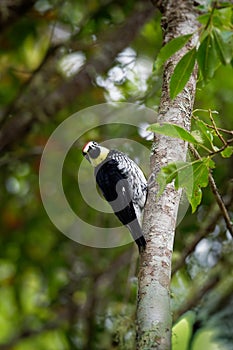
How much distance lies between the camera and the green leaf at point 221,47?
4.77 ft

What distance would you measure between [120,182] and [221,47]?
33.6 inches

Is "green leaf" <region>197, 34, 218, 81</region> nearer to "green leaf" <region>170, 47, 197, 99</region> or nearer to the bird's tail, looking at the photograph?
"green leaf" <region>170, 47, 197, 99</region>

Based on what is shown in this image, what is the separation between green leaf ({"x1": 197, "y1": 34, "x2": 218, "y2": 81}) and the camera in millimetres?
1465

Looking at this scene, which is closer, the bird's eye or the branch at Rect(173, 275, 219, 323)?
the branch at Rect(173, 275, 219, 323)

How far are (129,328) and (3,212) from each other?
1.29 metres

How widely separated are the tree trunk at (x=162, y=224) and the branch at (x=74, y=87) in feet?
3.42

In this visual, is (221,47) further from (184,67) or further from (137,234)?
(137,234)

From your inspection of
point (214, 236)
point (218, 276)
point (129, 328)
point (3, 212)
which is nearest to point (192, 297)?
point (218, 276)

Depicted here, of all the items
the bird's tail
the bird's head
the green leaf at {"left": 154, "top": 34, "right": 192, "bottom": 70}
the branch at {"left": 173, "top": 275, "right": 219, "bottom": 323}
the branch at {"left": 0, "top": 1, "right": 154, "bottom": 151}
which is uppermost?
the branch at {"left": 0, "top": 1, "right": 154, "bottom": 151}

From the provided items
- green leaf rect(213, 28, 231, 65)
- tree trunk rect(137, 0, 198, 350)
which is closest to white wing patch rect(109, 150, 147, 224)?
tree trunk rect(137, 0, 198, 350)

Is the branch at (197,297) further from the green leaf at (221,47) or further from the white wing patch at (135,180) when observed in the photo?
the green leaf at (221,47)

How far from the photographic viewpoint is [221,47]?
4.78 feet

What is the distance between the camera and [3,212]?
3.55 metres

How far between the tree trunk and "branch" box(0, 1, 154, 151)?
104cm
